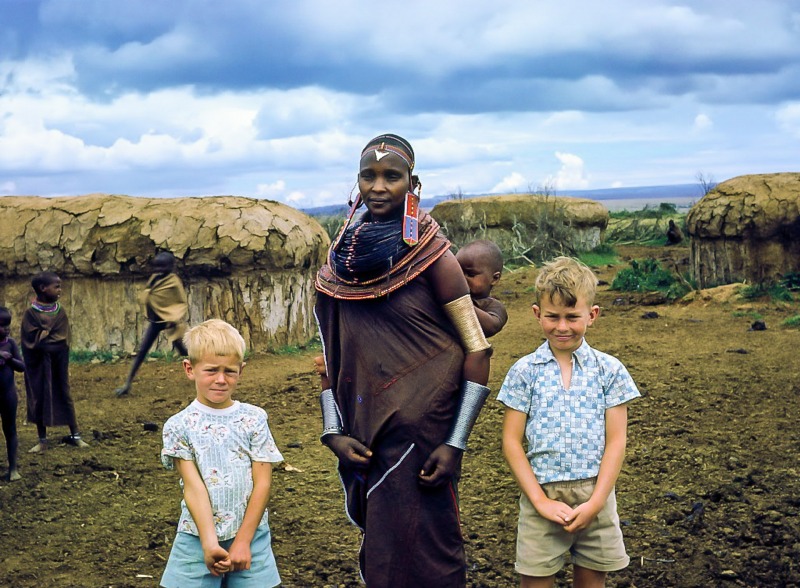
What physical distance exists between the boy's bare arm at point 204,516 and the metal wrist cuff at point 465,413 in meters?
0.76

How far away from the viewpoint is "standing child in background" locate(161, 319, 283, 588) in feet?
9.91

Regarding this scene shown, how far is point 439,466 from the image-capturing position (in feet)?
9.94

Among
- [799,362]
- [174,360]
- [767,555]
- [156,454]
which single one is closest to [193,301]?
[174,360]

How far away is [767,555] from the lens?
4.52 metres

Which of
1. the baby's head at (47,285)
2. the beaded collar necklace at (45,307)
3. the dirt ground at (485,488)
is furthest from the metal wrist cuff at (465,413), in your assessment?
the beaded collar necklace at (45,307)

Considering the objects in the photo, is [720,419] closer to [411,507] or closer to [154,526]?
[154,526]

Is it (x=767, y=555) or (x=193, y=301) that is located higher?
(x=193, y=301)

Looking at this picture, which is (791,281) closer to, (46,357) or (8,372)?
(46,357)

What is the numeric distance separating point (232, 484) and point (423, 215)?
3.43 ft

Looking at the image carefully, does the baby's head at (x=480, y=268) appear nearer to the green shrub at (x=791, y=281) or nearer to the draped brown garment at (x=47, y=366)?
the draped brown garment at (x=47, y=366)

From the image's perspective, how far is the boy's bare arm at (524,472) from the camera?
305 cm

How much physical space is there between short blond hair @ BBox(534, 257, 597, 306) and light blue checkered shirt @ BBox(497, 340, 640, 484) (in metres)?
0.20

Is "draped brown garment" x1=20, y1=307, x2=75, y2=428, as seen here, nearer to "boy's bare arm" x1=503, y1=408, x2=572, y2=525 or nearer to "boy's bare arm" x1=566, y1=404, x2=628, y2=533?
"boy's bare arm" x1=503, y1=408, x2=572, y2=525

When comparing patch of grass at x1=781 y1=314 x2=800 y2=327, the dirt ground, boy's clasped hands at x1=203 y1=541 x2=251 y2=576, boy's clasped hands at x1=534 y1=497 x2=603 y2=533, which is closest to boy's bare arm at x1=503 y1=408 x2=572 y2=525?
boy's clasped hands at x1=534 y1=497 x2=603 y2=533
